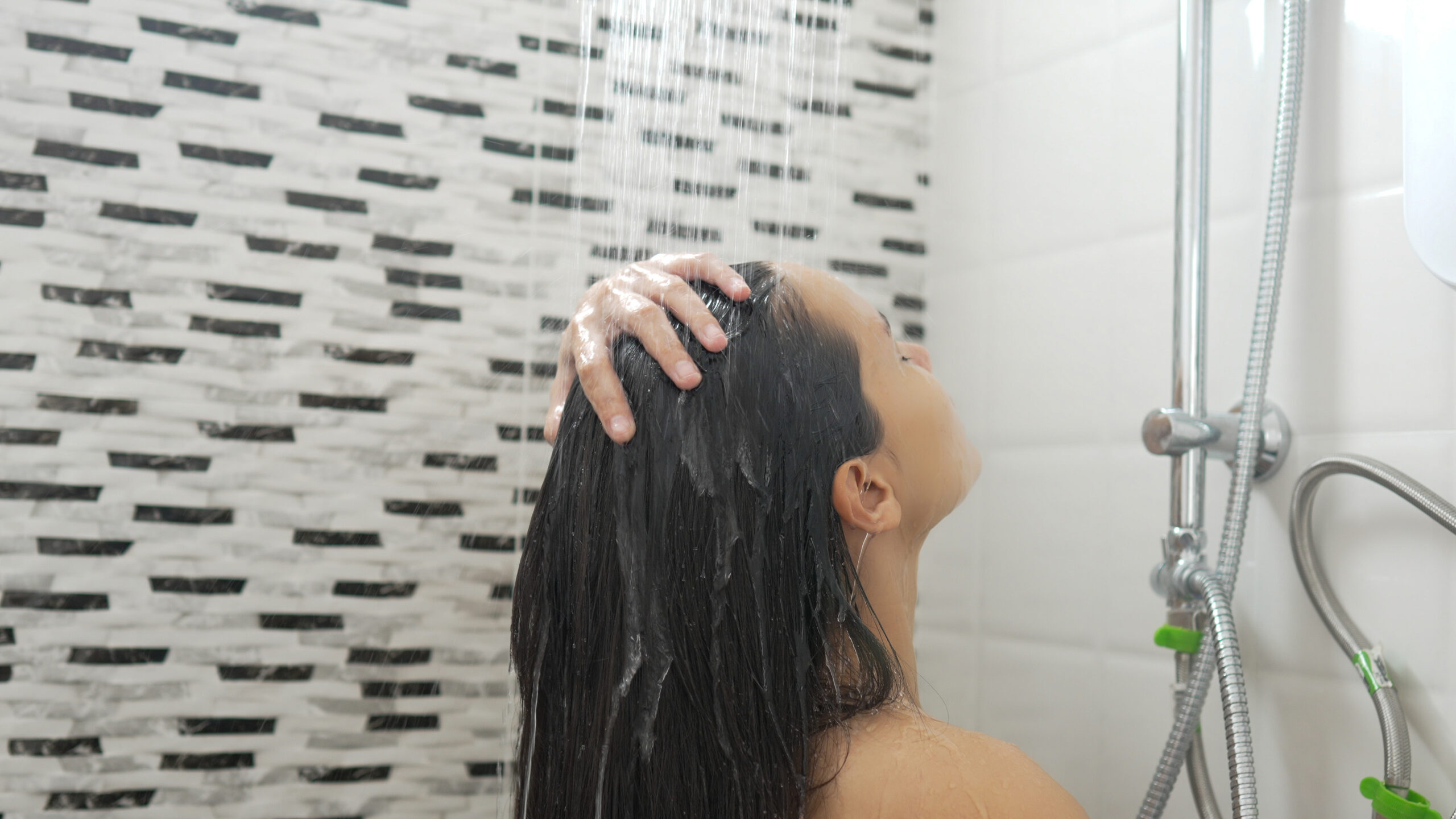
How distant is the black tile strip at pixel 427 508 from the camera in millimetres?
1340

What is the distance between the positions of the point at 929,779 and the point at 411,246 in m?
0.99

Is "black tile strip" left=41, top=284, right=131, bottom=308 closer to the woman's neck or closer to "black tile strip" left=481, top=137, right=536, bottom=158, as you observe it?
"black tile strip" left=481, top=137, right=536, bottom=158

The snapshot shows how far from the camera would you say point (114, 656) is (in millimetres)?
1228

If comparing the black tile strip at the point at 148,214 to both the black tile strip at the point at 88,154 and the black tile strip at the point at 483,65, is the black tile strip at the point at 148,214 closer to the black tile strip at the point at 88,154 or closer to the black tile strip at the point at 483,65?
the black tile strip at the point at 88,154

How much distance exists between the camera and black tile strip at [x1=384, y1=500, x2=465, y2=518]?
4.40 ft

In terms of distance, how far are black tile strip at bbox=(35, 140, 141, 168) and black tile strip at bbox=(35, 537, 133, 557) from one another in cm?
46

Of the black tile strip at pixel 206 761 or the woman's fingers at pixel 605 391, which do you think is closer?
the woman's fingers at pixel 605 391

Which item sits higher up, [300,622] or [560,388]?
[560,388]

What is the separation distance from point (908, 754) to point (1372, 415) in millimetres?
580

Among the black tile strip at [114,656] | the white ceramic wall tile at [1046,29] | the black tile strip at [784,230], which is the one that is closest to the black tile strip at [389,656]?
the black tile strip at [114,656]

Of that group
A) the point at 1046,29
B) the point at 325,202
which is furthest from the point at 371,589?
the point at 1046,29

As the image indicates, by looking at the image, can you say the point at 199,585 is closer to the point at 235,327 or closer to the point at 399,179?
the point at 235,327

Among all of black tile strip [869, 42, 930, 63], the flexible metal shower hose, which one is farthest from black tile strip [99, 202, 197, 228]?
the flexible metal shower hose

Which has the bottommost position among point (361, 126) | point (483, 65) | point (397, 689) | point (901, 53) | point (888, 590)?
point (397, 689)
